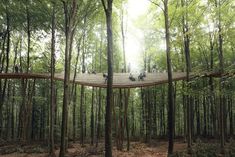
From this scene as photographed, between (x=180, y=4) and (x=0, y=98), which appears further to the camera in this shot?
(x=0, y=98)

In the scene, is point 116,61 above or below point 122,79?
above

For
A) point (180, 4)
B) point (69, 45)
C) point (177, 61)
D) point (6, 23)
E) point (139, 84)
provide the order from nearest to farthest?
1. point (69, 45)
2. point (139, 84)
3. point (180, 4)
4. point (6, 23)
5. point (177, 61)

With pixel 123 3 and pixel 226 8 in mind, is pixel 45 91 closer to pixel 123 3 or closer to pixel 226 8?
pixel 123 3

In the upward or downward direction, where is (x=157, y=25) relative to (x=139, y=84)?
upward

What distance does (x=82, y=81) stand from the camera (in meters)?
9.33

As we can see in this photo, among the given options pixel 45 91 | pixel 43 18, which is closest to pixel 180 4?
pixel 43 18

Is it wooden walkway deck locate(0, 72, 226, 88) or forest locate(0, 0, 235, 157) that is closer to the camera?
forest locate(0, 0, 235, 157)

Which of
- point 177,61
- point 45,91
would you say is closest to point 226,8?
point 177,61

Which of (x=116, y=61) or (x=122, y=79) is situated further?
(x=116, y=61)

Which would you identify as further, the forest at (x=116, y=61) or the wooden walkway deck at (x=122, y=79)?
the wooden walkway deck at (x=122, y=79)

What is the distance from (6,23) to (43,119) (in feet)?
33.1

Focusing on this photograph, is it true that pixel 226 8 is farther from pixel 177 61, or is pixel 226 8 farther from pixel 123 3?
pixel 177 61

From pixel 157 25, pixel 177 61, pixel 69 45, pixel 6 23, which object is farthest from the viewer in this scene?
pixel 177 61

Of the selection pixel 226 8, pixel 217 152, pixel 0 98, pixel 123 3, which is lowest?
pixel 217 152
